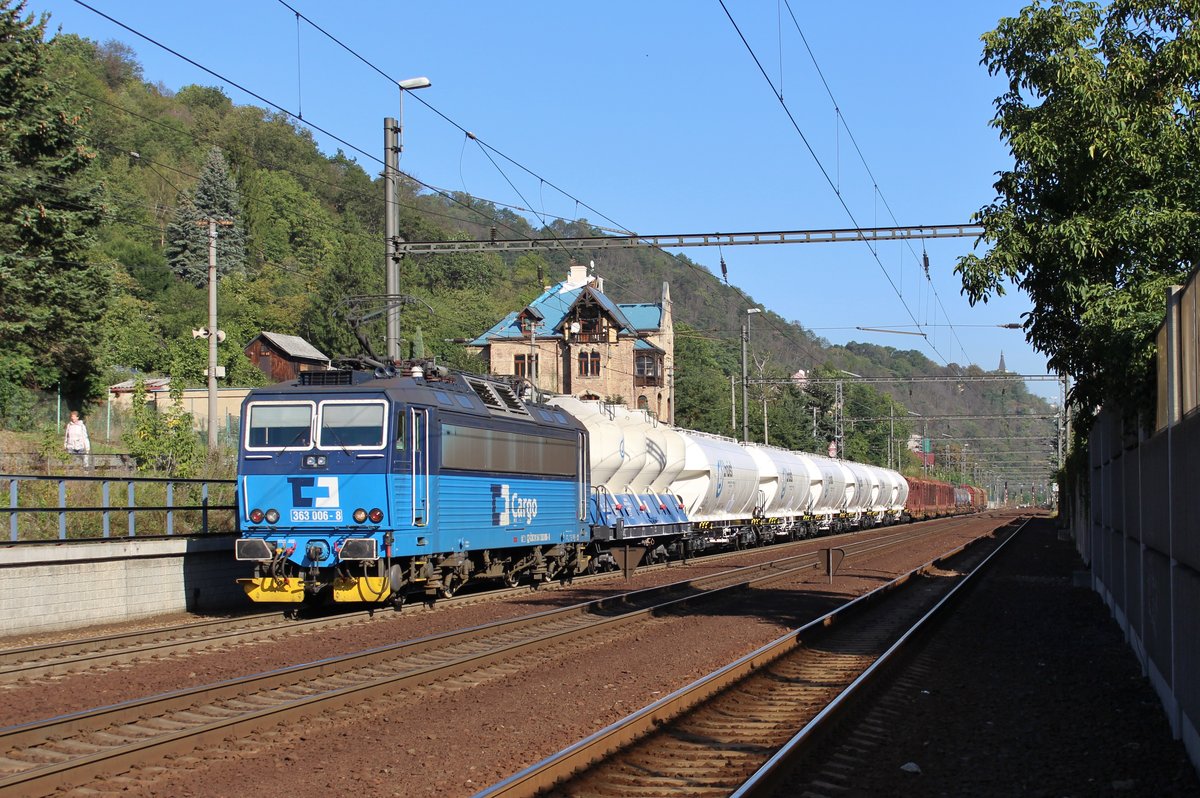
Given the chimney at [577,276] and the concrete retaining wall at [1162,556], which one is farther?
the chimney at [577,276]

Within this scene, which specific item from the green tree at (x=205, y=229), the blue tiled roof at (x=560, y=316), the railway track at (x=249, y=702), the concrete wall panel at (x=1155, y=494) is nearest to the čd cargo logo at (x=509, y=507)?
the railway track at (x=249, y=702)

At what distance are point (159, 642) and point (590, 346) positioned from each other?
73193 mm

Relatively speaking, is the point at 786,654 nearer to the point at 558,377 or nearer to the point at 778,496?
the point at 778,496

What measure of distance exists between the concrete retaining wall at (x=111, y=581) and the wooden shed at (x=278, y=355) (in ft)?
194

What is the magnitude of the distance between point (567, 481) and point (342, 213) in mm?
125318

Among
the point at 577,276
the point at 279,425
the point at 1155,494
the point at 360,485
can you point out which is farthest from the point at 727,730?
the point at 577,276

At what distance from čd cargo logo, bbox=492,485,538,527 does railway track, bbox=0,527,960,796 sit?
270cm

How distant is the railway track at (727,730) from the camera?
8.22 meters

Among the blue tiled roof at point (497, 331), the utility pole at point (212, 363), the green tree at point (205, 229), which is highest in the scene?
the green tree at point (205, 229)

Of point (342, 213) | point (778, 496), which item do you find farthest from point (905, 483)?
point (342, 213)

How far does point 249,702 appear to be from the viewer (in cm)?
1120

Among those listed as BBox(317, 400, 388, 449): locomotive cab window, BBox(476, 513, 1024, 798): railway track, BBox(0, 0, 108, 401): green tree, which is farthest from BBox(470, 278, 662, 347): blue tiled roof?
BBox(476, 513, 1024, 798): railway track

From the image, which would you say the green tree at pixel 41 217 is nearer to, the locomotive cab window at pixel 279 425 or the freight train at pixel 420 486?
the freight train at pixel 420 486

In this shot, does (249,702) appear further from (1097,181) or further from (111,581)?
(1097,181)
